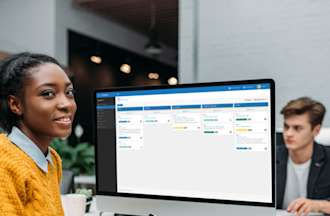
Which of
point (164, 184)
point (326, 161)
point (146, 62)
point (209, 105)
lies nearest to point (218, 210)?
point (164, 184)

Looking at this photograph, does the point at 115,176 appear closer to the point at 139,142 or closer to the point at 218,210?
the point at 139,142

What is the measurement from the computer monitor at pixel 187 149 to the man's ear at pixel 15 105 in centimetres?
37

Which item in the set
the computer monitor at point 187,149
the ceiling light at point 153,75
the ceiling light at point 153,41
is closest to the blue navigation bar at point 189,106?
the computer monitor at point 187,149

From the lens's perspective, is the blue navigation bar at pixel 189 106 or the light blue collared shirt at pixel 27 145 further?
the blue navigation bar at pixel 189 106

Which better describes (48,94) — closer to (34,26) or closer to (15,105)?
(15,105)

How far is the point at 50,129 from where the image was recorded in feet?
2.88

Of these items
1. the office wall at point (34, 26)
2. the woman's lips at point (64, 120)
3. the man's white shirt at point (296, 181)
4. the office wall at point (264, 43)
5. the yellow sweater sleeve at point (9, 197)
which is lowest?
the man's white shirt at point (296, 181)

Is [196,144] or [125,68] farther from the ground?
[125,68]

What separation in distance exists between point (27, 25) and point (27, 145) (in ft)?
12.6

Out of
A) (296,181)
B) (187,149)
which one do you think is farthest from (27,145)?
(296,181)

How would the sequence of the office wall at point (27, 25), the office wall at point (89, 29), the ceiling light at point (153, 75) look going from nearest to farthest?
the office wall at point (27, 25)
the office wall at point (89, 29)
the ceiling light at point (153, 75)

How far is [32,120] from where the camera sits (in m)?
0.86

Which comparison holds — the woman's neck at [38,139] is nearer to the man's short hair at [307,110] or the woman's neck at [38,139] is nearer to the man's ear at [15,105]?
the man's ear at [15,105]

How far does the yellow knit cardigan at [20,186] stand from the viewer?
0.74m
